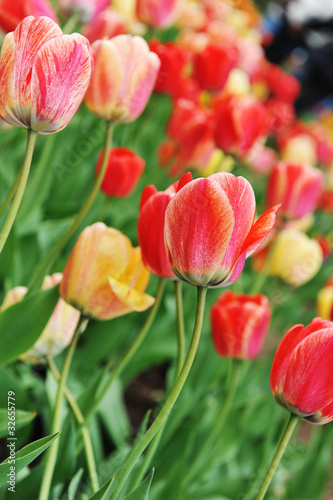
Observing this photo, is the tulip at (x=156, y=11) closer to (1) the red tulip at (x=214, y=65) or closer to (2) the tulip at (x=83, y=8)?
(1) the red tulip at (x=214, y=65)

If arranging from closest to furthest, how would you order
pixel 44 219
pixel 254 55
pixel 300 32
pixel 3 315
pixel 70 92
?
1. pixel 70 92
2. pixel 3 315
3. pixel 44 219
4. pixel 254 55
5. pixel 300 32

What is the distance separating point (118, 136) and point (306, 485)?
0.86m

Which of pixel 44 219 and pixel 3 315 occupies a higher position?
pixel 3 315

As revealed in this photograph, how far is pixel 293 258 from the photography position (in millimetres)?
1148

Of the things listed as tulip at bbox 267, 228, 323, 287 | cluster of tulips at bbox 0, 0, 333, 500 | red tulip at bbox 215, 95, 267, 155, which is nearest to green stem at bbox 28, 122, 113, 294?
cluster of tulips at bbox 0, 0, 333, 500

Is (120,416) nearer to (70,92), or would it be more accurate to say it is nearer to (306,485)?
(306,485)

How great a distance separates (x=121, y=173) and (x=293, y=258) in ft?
1.49

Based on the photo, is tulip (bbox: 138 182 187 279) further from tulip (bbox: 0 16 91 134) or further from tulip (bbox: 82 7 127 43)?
tulip (bbox: 82 7 127 43)

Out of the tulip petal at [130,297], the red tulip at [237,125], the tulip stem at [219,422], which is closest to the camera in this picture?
the tulip petal at [130,297]

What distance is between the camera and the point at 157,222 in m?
0.48

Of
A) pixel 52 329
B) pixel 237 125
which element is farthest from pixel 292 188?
pixel 52 329

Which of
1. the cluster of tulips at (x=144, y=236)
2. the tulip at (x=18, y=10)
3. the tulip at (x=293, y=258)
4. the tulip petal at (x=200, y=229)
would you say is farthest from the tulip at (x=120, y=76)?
the tulip at (x=293, y=258)

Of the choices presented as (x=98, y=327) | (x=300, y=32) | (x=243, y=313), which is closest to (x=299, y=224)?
(x=98, y=327)

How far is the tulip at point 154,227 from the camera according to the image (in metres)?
0.47
